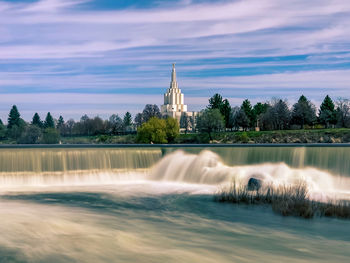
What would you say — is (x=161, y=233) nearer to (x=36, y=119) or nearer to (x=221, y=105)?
(x=221, y=105)

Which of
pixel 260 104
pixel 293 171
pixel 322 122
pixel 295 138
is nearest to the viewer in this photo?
pixel 293 171

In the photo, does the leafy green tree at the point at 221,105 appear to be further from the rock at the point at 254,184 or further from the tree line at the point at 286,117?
the rock at the point at 254,184

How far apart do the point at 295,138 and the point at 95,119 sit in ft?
164

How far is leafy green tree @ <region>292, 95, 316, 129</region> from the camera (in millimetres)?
85375

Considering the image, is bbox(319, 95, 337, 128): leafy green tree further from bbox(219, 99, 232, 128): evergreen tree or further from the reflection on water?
the reflection on water

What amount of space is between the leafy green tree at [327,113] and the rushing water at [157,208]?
6602cm

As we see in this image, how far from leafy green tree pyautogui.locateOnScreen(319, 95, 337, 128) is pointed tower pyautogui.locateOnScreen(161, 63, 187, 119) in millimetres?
70403

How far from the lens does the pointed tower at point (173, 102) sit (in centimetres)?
15638

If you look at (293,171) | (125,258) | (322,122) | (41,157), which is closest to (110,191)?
(41,157)

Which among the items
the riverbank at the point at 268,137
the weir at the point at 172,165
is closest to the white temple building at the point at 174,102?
the riverbank at the point at 268,137

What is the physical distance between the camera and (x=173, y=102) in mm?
159875

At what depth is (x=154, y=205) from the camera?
55.8 ft

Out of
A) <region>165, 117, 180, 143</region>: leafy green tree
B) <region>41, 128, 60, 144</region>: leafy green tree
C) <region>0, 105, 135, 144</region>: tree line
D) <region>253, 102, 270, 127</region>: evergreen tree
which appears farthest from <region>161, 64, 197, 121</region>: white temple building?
<region>165, 117, 180, 143</region>: leafy green tree

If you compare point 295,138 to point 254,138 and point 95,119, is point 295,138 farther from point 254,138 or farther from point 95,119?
point 95,119
